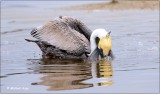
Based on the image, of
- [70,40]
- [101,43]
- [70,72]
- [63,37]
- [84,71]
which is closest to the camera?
[70,72]

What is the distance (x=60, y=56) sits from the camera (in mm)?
12289

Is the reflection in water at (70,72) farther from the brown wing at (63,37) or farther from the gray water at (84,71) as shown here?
the brown wing at (63,37)

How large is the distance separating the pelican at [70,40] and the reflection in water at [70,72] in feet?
0.77

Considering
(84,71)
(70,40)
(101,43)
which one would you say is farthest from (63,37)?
(84,71)

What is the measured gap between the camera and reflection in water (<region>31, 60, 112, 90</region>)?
9.00 meters

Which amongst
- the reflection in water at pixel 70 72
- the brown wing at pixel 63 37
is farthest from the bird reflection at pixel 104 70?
the brown wing at pixel 63 37

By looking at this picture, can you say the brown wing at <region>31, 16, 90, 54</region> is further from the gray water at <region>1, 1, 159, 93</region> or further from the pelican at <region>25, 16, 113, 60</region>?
the gray water at <region>1, 1, 159, 93</region>

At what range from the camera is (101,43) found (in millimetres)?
11703

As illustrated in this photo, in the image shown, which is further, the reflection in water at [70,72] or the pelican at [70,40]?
the pelican at [70,40]

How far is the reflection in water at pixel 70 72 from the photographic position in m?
9.00

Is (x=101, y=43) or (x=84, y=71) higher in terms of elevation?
(x=101, y=43)

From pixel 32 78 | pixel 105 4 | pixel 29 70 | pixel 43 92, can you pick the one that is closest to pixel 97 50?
pixel 29 70

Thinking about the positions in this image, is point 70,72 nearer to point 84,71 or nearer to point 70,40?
point 84,71

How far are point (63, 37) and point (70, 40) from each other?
0.74 feet
